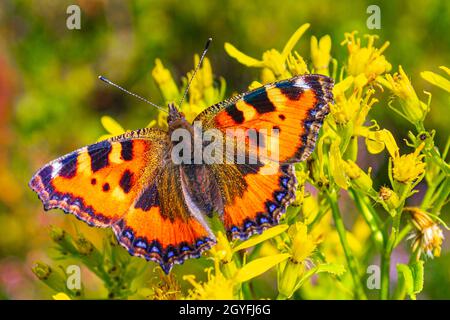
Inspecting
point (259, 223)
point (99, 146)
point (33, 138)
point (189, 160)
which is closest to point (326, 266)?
point (259, 223)

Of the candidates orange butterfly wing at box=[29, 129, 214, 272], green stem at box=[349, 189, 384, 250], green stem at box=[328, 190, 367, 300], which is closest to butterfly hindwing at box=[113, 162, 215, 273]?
orange butterfly wing at box=[29, 129, 214, 272]

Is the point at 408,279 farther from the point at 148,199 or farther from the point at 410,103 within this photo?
the point at 148,199

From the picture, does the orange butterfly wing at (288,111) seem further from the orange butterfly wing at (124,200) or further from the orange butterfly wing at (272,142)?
the orange butterfly wing at (124,200)

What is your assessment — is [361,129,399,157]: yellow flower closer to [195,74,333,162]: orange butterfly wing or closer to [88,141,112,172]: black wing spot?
[195,74,333,162]: orange butterfly wing

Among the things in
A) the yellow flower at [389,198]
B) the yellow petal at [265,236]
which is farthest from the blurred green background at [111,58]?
the yellow petal at [265,236]

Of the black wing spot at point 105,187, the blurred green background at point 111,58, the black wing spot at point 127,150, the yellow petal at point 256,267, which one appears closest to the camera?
the yellow petal at point 256,267

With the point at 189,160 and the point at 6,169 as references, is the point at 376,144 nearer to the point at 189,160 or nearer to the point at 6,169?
the point at 189,160

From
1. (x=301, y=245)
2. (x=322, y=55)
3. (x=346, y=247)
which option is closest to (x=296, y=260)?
Result: (x=301, y=245)
